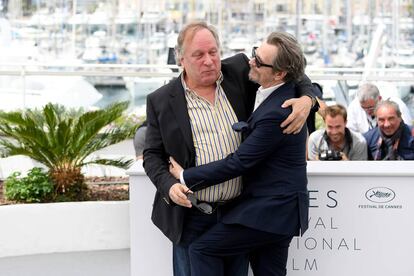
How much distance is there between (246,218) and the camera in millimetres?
4480

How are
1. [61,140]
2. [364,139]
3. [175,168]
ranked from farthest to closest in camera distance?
[61,140]
[364,139]
[175,168]

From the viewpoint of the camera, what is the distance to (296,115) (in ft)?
14.6

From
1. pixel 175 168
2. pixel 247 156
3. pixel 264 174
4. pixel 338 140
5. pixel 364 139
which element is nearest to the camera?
pixel 247 156

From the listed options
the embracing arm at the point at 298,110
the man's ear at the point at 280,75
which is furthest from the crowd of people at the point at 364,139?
the man's ear at the point at 280,75

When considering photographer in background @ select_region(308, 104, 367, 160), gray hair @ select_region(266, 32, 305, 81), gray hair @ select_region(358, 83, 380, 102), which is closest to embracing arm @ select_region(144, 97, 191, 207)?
gray hair @ select_region(266, 32, 305, 81)

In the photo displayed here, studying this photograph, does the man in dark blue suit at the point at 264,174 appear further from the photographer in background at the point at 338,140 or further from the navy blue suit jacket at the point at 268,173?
the photographer in background at the point at 338,140

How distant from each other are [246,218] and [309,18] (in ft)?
100

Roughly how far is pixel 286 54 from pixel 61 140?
441cm

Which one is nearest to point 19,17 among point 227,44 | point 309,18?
point 227,44

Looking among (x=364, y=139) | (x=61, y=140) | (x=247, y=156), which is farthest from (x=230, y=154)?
(x=61, y=140)

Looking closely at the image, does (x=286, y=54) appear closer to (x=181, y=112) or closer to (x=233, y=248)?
(x=181, y=112)

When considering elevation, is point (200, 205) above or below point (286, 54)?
below

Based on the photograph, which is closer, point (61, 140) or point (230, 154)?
point (230, 154)

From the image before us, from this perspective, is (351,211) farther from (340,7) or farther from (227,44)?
(340,7)
